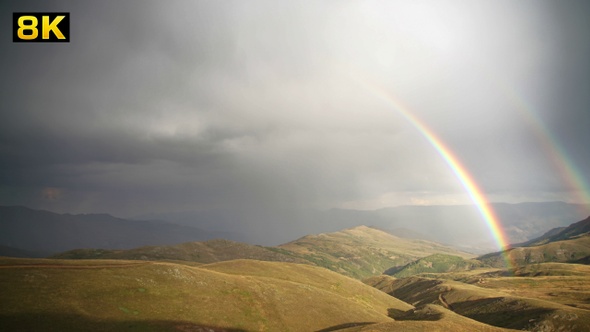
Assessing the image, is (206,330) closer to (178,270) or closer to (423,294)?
(178,270)

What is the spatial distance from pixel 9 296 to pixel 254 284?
4729cm

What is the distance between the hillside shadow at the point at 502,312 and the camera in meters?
86.3

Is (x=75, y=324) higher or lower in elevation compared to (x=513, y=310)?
higher

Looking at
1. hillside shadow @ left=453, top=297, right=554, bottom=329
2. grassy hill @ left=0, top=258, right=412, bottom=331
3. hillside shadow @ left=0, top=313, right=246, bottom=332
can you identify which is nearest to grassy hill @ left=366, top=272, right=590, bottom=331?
hillside shadow @ left=453, top=297, right=554, bottom=329

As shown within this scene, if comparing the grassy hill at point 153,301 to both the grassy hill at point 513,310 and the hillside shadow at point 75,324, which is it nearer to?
the hillside shadow at point 75,324

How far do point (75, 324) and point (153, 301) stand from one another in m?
14.2

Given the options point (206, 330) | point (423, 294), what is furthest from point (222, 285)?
point (423, 294)

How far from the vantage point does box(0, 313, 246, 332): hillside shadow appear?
134 feet

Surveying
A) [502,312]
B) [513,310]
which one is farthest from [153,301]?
[513,310]

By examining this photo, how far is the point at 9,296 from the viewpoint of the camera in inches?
1806

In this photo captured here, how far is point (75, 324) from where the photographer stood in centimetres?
4416

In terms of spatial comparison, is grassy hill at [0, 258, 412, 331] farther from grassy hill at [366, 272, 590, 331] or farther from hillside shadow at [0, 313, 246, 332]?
grassy hill at [366, 272, 590, 331]

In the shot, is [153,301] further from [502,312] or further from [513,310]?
[513,310]

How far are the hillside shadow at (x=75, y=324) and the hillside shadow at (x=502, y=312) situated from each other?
285 ft
